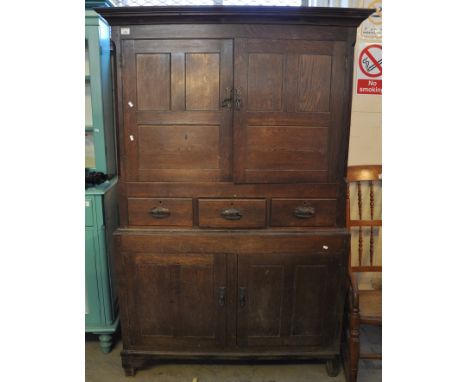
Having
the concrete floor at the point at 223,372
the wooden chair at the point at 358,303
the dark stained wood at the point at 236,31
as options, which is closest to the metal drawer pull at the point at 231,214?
the wooden chair at the point at 358,303

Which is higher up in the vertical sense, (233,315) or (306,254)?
(306,254)

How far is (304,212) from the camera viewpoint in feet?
5.70

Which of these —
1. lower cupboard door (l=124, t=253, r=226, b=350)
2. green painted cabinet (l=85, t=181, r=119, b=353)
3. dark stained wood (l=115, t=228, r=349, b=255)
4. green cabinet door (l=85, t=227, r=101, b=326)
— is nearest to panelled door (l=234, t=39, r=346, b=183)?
dark stained wood (l=115, t=228, r=349, b=255)

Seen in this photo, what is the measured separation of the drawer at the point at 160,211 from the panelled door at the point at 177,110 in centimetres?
12

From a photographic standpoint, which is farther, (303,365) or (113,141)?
(113,141)

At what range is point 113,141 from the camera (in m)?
2.21

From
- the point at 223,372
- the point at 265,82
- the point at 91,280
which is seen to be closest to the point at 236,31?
the point at 265,82

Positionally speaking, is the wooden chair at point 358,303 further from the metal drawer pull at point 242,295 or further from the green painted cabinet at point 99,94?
the green painted cabinet at point 99,94

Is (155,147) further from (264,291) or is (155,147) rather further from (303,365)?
(303,365)

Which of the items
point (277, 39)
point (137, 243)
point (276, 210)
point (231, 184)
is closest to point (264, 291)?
point (276, 210)

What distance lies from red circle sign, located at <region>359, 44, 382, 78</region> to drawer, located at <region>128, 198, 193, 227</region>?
1.47 metres

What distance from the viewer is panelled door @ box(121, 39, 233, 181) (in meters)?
1.61

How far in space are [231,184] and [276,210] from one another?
0.89ft

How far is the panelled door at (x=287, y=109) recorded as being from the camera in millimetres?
1616
